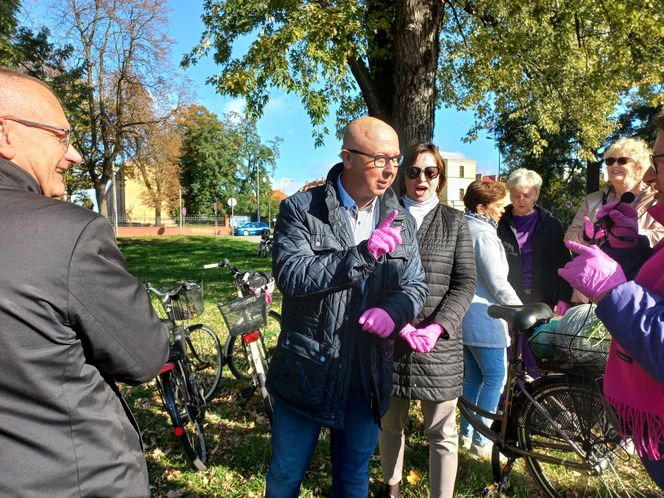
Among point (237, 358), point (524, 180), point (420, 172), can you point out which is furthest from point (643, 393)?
point (237, 358)

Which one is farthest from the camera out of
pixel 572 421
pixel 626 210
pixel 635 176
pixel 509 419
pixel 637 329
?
pixel 635 176

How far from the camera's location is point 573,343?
2469mm

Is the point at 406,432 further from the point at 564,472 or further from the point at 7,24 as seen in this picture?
the point at 7,24

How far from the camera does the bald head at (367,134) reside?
7.13 feet

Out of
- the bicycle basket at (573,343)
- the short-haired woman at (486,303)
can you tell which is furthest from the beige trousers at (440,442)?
the short-haired woman at (486,303)

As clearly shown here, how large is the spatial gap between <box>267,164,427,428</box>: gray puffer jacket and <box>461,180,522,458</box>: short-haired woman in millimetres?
1177

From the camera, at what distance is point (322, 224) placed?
2121 millimetres

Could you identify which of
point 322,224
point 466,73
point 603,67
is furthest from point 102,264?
point 603,67

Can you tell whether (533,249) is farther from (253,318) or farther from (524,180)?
(253,318)

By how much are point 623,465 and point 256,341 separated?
106 inches

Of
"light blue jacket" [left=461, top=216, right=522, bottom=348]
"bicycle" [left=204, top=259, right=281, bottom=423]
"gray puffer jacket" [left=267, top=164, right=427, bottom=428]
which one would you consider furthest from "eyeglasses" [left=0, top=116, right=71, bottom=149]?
"light blue jacket" [left=461, top=216, right=522, bottom=348]

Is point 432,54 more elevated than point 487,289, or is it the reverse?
point 432,54

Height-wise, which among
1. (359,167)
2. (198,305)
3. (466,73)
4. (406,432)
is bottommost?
(406,432)

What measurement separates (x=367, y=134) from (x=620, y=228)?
4.55 feet
